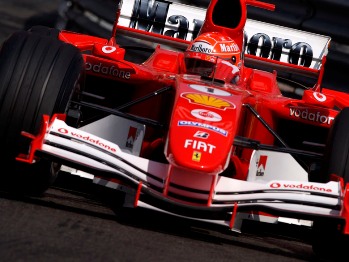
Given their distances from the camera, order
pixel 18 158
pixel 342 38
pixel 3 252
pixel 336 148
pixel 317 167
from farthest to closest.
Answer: pixel 342 38 < pixel 317 167 < pixel 336 148 < pixel 18 158 < pixel 3 252

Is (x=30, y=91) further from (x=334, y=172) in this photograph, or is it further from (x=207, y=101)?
(x=334, y=172)

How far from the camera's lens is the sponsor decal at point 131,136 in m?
6.78

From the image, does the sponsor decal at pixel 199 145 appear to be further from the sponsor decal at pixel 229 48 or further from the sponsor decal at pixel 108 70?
the sponsor decal at pixel 229 48

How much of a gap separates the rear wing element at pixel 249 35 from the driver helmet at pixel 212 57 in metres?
1.42

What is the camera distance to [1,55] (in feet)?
20.2

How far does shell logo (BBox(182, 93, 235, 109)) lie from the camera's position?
614 cm

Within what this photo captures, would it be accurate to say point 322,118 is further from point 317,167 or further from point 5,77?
point 5,77

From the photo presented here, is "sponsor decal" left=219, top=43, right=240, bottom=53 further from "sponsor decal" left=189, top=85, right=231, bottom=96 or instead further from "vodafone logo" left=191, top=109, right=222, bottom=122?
"vodafone logo" left=191, top=109, right=222, bottom=122

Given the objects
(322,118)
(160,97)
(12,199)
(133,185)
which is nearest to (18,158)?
(12,199)

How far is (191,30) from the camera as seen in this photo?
952 cm

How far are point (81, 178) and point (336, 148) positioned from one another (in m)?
2.36

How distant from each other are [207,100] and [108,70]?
153cm

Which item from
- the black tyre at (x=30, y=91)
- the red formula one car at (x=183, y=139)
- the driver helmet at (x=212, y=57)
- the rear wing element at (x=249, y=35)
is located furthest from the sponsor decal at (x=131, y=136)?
the rear wing element at (x=249, y=35)

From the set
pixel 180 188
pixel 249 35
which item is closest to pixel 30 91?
pixel 180 188
